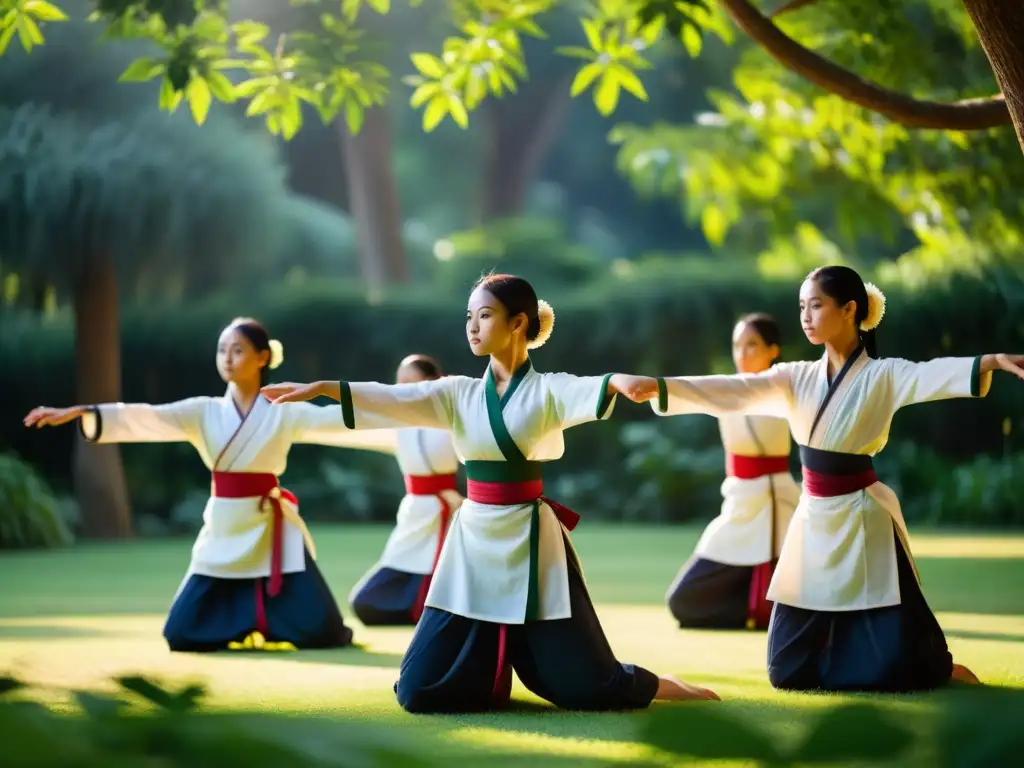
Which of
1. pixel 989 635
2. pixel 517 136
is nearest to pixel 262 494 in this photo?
pixel 989 635

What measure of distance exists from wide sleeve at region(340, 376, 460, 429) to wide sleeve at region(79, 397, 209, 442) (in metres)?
1.47

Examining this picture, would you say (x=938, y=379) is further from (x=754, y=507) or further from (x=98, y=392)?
(x=98, y=392)

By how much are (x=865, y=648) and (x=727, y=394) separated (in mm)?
835

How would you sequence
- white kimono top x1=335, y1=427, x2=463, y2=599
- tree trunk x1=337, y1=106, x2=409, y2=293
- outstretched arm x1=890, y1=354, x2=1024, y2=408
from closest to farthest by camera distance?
outstretched arm x1=890, y1=354, x2=1024, y2=408, white kimono top x1=335, y1=427, x2=463, y2=599, tree trunk x1=337, y1=106, x2=409, y2=293

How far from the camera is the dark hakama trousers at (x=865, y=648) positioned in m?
3.96

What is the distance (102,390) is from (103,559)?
2033mm

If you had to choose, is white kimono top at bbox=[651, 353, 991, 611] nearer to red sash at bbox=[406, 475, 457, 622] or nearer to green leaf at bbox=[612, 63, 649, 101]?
green leaf at bbox=[612, 63, 649, 101]

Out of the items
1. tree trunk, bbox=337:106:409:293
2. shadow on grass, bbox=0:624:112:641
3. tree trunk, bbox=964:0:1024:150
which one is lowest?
shadow on grass, bbox=0:624:112:641

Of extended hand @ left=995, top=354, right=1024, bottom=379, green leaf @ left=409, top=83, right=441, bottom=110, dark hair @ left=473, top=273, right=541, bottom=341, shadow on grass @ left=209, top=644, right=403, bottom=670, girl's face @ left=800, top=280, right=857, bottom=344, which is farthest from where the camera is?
green leaf @ left=409, top=83, right=441, bottom=110

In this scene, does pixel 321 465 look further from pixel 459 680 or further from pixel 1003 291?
pixel 459 680

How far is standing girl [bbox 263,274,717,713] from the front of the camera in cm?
374

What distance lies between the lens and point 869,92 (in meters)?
5.02

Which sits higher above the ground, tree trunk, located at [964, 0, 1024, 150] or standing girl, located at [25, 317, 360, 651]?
tree trunk, located at [964, 0, 1024, 150]

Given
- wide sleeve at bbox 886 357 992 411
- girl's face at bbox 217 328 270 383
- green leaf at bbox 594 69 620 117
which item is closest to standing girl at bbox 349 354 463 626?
girl's face at bbox 217 328 270 383
